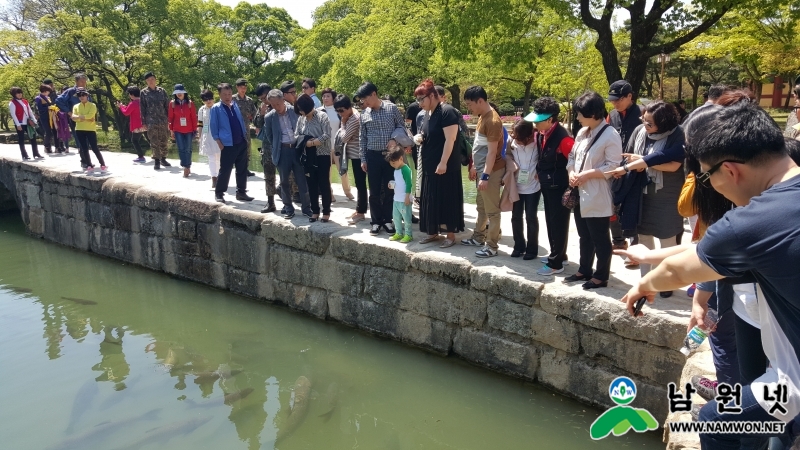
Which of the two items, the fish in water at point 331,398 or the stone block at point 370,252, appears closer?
the fish in water at point 331,398

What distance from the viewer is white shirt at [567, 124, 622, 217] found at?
4.53 metres

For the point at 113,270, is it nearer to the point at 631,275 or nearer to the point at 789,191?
the point at 631,275

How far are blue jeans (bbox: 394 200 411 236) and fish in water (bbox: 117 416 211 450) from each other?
8.26 ft

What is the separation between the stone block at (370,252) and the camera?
571 cm

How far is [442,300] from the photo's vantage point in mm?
5422

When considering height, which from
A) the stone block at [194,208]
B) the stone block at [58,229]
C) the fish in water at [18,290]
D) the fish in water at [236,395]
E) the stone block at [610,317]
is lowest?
the fish in water at [236,395]

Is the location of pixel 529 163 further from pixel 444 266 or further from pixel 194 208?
pixel 194 208

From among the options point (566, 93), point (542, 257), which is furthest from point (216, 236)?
point (566, 93)

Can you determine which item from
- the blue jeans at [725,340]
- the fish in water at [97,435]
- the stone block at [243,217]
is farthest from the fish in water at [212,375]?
the blue jeans at [725,340]

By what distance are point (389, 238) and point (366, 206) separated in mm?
1083

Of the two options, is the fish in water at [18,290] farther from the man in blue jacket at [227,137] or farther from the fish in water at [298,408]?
the fish in water at [298,408]

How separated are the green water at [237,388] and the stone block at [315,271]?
43 cm

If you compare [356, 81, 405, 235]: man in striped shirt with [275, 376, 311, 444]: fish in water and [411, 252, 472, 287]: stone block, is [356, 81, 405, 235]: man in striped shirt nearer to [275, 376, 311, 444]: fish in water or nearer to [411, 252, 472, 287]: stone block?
[411, 252, 472, 287]: stone block

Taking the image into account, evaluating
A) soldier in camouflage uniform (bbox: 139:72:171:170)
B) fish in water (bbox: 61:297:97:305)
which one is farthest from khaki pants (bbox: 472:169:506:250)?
soldier in camouflage uniform (bbox: 139:72:171:170)
